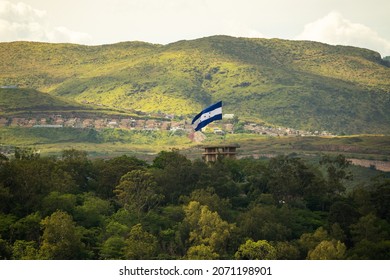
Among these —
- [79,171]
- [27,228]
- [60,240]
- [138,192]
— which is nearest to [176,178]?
[138,192]

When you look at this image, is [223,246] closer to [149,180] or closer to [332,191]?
[149,180]

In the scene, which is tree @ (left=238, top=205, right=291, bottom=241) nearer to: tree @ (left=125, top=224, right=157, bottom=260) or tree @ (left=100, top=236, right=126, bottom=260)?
tree @ (left=125, top=224, right=157, bottom=260)

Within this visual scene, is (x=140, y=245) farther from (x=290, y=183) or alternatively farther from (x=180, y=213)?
(x=290, y=183)

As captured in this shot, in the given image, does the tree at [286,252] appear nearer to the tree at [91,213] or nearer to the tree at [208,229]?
the tree at [208,229]

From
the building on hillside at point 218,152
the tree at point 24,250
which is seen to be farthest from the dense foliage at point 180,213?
the building on hillside at point 218,152

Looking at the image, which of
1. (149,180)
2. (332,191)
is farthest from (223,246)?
(332,191)
